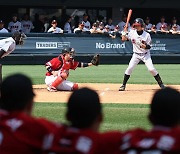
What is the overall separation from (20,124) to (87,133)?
48 cm

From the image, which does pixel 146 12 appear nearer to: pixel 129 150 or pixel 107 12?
pixel 107 12

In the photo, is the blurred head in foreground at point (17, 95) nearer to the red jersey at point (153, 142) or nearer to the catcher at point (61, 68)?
the red jersey at point (153, 142)

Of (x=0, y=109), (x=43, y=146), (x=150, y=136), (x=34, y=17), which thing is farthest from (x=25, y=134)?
(x=34, y=17)

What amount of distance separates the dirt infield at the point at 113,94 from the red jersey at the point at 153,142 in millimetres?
9701

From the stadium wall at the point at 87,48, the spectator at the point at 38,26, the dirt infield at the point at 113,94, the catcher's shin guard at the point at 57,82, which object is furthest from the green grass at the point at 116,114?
the spectator at the point at 38,26

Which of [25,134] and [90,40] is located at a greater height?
[25,134]

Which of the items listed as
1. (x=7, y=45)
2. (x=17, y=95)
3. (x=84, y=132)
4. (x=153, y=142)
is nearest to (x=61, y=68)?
(x=7, y=45)

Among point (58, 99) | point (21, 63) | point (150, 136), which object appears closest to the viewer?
point (150, 136)

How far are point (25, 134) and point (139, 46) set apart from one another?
11.9 metres

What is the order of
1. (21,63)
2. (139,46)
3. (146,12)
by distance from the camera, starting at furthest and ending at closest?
(146,12) < (21,63) < (139,46)

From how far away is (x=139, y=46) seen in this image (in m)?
15.5

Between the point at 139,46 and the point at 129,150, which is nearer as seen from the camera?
the point at 129,150

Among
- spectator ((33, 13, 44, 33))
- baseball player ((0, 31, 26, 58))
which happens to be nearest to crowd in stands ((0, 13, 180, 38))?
spectator ((33, 13, 44, 33))

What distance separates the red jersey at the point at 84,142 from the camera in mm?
3674
